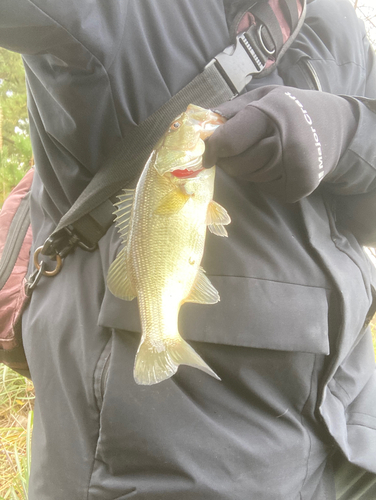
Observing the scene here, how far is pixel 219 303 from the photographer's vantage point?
1101mm

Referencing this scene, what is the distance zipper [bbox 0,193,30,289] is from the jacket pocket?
653 millimetres

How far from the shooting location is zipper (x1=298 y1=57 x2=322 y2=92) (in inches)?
50.6

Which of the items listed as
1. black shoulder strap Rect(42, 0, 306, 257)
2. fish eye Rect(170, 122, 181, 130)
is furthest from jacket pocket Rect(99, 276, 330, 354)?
fish eye Rect(170, 122, 181, 130)

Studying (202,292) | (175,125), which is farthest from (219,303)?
(175,125)

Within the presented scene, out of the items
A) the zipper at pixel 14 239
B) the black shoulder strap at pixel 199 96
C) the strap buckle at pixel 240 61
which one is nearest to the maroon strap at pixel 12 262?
the zipper at pixel 14 239

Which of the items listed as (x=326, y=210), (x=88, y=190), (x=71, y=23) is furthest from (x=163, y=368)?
(x=71, y=23)

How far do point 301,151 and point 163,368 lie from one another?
2.38ft

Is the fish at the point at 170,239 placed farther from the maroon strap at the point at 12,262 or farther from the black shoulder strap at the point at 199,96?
the maroon strap at the point at 12,262

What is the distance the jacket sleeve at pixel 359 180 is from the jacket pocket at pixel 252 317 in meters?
0.42

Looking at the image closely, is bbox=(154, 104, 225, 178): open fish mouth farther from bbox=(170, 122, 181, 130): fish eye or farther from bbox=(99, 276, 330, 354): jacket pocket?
bbox=(99, 276, 330, 354): jacket pocket

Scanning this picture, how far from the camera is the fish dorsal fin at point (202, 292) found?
1.04 m

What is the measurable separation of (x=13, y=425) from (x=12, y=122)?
3668mm

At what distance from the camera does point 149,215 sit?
1.09m

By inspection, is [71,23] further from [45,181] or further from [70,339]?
[70,339]
